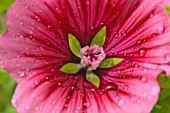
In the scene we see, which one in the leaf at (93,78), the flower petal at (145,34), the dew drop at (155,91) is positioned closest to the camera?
the dew drop at (155,91)

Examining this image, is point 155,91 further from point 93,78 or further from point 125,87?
point 93,78

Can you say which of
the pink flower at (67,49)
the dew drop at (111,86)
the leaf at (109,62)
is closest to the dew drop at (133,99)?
the pink flower at (67,49)

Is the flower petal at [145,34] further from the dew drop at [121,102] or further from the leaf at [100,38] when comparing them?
the dew drop at [121,102]

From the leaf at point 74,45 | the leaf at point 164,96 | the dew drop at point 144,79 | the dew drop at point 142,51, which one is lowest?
the leaf at point 164,96

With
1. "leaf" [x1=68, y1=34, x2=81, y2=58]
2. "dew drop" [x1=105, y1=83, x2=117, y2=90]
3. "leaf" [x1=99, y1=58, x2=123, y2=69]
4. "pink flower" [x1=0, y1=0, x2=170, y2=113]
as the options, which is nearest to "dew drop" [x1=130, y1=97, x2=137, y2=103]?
"pink flower" [x1=0, y1=0, x2=170, y2=113]

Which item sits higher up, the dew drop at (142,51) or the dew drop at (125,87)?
the dew drop at (142,51)

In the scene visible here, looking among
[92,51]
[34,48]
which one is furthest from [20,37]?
[92,51]

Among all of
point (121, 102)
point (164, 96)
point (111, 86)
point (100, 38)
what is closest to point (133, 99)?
point (121, 102)
